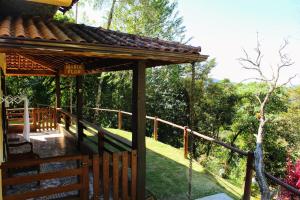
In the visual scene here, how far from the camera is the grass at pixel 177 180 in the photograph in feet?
16.7

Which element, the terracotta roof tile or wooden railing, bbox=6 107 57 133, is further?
wooden railing, bbox=6 107 57 133

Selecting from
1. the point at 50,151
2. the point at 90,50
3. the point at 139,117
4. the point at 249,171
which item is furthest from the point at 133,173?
the point at 50,151

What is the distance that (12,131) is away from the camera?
29.2 ft

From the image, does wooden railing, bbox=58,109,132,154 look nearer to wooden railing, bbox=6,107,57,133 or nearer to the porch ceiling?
wooden railing, bbox=6,107,57,133

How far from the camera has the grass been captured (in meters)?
5.09

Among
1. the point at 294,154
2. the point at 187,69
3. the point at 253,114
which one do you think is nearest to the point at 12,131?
the point at 187,69

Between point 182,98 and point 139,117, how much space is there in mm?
13489

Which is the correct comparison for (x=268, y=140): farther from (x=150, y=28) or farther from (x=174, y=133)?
(x=150, y=28)

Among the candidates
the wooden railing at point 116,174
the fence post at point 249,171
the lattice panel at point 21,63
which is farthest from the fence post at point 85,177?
the lattice panel at point 21,63

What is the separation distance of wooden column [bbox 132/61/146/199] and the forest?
1061cm

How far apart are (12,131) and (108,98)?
9.70m

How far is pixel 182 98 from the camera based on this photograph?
17.3 m

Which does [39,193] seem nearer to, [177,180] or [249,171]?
[177,180]

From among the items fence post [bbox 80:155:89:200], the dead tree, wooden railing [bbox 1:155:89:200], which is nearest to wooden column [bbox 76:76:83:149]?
wooden railing [bbox 1:155:89:200]
